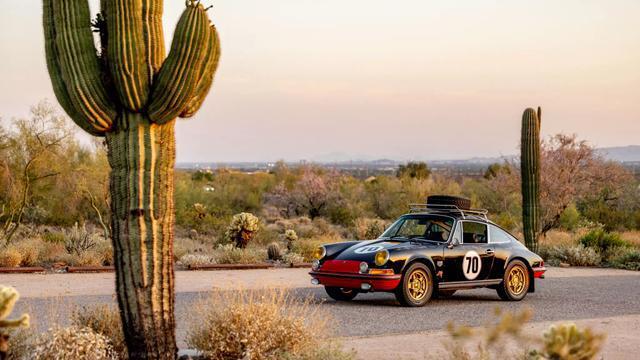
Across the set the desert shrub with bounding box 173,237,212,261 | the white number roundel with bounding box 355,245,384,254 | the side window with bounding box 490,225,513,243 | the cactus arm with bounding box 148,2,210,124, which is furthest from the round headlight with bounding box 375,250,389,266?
the desert shrub with bounding box 173,237,212,261

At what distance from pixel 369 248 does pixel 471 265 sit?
6.01 feet

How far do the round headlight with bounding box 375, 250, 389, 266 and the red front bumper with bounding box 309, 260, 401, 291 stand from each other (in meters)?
0.22

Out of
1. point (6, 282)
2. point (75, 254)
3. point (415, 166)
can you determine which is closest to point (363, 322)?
point (6, 282)

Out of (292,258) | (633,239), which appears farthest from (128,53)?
(633,239)

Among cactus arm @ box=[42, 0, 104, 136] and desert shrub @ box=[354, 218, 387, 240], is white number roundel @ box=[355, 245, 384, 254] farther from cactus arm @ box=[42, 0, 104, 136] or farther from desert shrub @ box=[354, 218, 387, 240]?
desert shrub @ box=[354, 218, 387, 240]

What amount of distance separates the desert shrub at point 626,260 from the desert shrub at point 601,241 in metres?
0.94

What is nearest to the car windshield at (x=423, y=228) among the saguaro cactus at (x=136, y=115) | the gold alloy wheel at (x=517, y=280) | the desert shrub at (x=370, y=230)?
the gold alloy wheel at (x=517, y=280)

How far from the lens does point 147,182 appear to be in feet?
27.6

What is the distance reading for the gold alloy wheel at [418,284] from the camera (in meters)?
14.4

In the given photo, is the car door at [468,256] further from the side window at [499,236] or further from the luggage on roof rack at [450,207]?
the luggage on roof rack at [450,207]

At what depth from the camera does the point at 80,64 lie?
8.40 metres

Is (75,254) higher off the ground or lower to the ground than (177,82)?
lower

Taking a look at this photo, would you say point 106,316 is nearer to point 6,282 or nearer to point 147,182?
point 147,182

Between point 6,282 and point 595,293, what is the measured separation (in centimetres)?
1109
